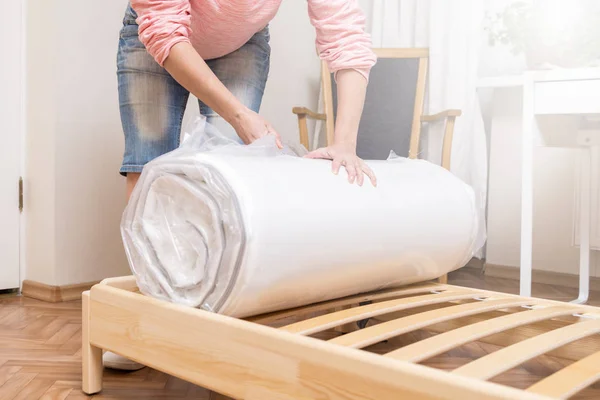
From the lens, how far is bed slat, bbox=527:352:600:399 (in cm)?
71

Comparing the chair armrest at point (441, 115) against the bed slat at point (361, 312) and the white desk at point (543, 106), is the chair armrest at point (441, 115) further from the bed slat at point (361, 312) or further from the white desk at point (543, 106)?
the bed slat at point (361, 312)

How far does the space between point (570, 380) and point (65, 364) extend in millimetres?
930

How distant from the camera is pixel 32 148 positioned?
6.34 feet

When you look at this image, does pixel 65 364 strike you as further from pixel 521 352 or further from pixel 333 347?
pixel 521 352

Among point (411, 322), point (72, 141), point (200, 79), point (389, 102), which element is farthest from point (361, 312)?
point (389, 102)

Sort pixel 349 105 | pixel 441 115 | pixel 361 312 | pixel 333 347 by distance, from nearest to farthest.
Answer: pixel 333 347, pixel 361 312, pixel 349 105, pixel 441 115

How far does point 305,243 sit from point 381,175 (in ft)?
0.93

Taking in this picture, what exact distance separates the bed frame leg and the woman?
0.41 feet

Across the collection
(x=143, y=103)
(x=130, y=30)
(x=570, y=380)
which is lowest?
(x=570, y=380)

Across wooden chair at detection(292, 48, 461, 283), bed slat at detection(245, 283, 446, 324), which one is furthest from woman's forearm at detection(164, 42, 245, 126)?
wooden chair at detection(292, 48, 461, 283)

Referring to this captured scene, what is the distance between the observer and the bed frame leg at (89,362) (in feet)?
3.44

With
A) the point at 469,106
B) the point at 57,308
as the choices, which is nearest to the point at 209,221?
the point at 57,308

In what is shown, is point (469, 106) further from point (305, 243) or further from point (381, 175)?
point (305, 243)

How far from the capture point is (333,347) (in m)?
0.73
